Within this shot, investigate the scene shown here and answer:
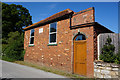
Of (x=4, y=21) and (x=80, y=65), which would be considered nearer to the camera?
(x=80, y=65)

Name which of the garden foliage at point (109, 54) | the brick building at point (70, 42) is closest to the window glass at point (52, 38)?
the brick building at point (70, 42)

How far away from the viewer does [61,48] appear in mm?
7801

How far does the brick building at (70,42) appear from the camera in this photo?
6.05m

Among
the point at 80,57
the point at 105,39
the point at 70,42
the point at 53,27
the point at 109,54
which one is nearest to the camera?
the point at 109,54

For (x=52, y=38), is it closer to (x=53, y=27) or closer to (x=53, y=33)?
(x=53, y=33)

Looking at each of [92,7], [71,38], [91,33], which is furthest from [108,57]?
[92,7]

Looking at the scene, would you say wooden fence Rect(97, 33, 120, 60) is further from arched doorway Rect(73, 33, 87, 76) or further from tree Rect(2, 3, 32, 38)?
tree Rect(2, 3, 32, 38)

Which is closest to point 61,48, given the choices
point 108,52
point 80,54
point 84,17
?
point 80,54

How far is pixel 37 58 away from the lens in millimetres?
10156

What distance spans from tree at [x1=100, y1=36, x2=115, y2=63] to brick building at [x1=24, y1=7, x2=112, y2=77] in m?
Answer: 0.52

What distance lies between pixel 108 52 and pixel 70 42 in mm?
2729

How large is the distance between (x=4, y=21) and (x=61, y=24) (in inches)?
792

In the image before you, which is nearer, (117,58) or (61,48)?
(117,58)

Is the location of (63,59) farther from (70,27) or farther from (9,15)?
(9,15)
